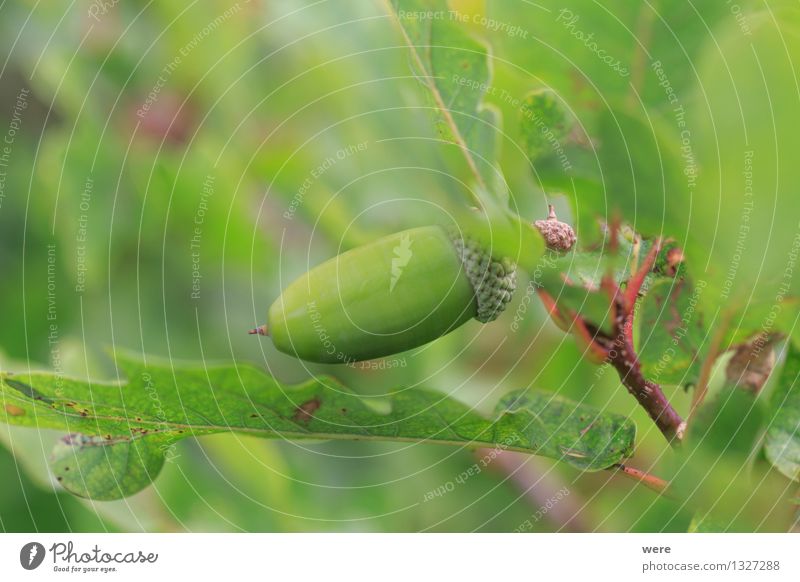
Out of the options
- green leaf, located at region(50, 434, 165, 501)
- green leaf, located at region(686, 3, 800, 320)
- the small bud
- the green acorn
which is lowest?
green leaf, located at region(50, 434, 165, 501)

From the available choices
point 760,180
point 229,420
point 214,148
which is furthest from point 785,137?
point 214,148

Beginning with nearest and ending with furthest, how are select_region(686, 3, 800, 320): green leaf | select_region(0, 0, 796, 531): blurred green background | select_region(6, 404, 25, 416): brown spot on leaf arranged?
select_region(686, 3, 800, 320): green leaf < select_region(6, 404, 25, 416): brown spot on leaf < select_region(0, 0, 796, 531): blurred green background

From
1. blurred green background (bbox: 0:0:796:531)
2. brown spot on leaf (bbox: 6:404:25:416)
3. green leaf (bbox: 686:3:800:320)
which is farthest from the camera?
blurred green background (bbox: 0:0:796:531)

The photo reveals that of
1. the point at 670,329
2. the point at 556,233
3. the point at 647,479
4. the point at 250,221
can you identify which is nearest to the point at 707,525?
the point at 647,479

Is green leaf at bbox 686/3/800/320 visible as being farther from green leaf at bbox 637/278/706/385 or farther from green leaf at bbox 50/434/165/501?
green leaf at bbox 50/434/165/501

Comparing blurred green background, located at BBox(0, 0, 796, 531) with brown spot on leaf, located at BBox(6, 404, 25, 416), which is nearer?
brown spot on leaf, located at BBox(6, 404, 25, 416)

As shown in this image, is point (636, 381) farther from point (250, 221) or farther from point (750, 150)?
point (250, 221)

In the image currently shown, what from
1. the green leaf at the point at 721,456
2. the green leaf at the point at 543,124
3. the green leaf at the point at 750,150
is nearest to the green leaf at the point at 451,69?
the green leaf at the point at 543,124

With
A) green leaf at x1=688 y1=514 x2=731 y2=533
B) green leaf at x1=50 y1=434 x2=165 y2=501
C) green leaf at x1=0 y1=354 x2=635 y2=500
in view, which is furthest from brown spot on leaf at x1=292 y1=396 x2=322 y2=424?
green leaf at x1=688 y1=514 x2=731 y2=533

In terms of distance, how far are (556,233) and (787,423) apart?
0.26 m

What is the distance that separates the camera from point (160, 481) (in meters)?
0.92

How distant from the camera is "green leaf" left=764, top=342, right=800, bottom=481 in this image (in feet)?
2.33

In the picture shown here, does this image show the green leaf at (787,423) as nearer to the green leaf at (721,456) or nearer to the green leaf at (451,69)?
the green leaf at (721,456)
